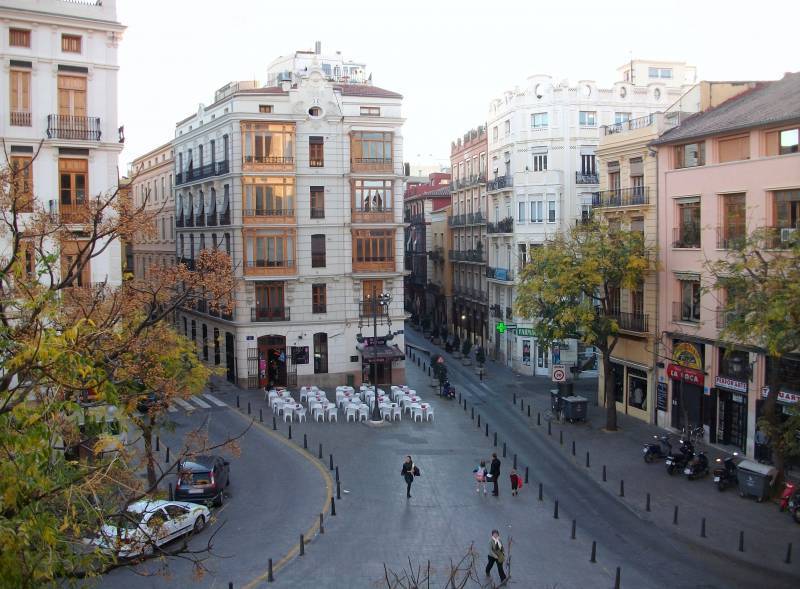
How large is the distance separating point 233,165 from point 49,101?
15710 millimetres

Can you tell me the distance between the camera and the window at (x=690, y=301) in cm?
3350

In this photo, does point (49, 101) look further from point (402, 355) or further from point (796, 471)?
point (796, 471)

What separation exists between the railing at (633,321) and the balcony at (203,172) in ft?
78.3

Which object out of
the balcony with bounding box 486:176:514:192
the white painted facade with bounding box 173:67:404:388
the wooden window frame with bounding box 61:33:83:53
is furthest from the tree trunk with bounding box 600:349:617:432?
the wooden window frame with bounding box 61:33:83:53

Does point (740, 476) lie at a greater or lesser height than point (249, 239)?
lesser

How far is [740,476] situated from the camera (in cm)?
2578

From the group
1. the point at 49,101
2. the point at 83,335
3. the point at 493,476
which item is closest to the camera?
the point at 83,335

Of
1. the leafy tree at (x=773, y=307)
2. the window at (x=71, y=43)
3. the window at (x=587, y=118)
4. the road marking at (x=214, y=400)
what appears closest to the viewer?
the leafy tree at (x=773, y=307)

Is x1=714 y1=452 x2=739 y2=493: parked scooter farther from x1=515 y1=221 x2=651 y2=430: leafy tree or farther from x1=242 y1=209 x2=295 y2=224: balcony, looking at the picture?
x1=242 y1=209 x2=295 y2=224: balcony

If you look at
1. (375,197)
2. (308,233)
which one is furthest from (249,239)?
(375,197)

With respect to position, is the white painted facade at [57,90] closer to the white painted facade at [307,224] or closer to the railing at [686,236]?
→ the white painted facade at [307,224]

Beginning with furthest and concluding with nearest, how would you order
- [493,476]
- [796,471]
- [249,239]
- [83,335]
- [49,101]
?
[249,239], [49,101], [796,471], [493,476], [83,335]

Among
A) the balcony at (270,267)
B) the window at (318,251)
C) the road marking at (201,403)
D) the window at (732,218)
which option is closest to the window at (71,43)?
the balcony at (270,267)

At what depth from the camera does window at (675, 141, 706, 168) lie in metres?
33.4
